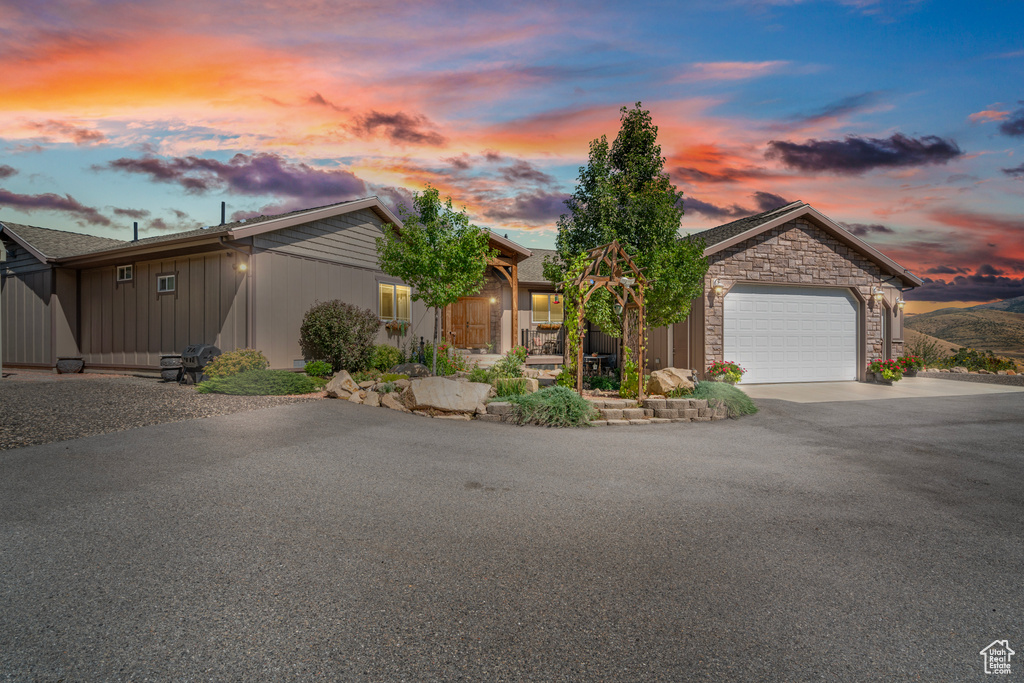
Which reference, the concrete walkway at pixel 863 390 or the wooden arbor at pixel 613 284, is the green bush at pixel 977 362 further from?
the wooden arbor at pixel 613 284

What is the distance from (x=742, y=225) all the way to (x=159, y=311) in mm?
16293

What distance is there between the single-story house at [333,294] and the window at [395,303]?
46mm

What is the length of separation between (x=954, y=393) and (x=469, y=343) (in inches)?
550

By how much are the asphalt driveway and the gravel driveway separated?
847 millimetres

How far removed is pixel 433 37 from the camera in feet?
27.8

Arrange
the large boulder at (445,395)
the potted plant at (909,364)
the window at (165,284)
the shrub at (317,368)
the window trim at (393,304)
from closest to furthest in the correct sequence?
the large boulder at (445,395), the shrub at (317,368), the window at (165,284), the potted plant at (909,364), the window trim at (393,304)

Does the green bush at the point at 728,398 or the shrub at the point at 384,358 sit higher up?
the shrub at the point at 384,358

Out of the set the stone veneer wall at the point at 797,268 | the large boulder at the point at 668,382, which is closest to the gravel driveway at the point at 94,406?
the large boulder at the point at 668,382

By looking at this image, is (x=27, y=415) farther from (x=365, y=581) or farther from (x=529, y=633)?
(x=529, y=633)

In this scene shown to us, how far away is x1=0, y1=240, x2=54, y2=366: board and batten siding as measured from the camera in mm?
15070

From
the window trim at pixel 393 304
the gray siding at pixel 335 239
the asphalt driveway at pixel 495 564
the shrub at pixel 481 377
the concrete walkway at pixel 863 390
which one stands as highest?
the gray siding at pixel 335 239

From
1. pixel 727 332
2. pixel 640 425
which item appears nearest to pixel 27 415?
pixel 640 425

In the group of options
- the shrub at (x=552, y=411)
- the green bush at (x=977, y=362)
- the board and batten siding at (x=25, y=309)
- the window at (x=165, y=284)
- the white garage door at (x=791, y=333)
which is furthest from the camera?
the green bush at (x=977, y=362)

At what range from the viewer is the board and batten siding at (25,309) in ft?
49.4
